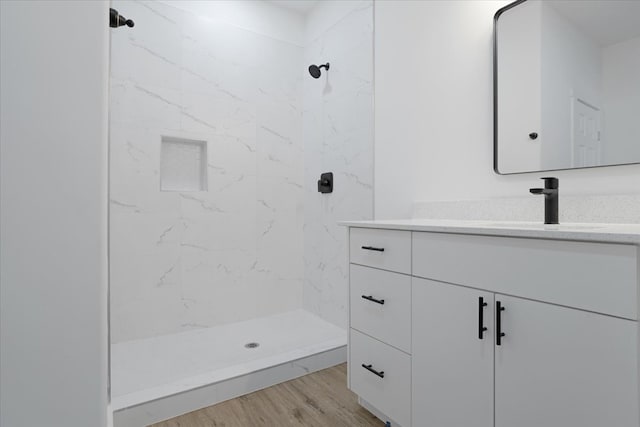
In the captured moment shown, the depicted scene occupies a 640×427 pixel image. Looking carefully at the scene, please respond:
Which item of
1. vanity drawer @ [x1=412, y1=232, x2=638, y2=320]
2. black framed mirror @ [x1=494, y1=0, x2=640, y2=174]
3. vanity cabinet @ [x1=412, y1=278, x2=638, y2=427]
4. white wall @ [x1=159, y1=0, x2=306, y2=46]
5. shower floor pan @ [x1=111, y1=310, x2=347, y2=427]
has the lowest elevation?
shower floor pan @ [x1=111, y1=310, x2=347, y2=427]

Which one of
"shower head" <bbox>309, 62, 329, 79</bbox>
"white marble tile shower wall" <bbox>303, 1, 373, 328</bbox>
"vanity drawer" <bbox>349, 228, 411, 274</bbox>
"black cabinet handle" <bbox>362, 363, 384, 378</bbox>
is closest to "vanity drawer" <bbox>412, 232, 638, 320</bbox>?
"vanity drawer" <bbox>349, 228, 411, 274</bbox>

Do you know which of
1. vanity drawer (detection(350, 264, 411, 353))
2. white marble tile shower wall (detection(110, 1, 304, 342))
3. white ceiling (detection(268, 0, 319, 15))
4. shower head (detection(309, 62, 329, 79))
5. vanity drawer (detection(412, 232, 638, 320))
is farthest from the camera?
white ceiling (detection(268, 0, 319, 15))

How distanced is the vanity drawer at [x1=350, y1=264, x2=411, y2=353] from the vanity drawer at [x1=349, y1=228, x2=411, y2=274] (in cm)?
3

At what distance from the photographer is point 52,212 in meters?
0.48

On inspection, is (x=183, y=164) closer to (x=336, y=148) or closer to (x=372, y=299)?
(x=336, y=148)

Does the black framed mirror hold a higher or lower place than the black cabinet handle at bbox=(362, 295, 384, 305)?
higher

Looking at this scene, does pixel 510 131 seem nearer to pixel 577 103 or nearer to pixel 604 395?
pixel 577 103

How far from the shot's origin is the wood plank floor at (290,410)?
1.52 meters

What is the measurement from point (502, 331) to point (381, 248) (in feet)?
1.76

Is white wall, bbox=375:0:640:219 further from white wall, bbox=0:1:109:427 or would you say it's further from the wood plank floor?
white wall, bbox=0:1:109:427

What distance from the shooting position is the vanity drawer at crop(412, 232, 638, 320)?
0.77 metres

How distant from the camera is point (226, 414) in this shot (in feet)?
5.20

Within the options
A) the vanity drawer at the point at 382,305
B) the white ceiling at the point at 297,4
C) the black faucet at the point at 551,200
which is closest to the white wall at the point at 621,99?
the black faucet at the point at 551,200

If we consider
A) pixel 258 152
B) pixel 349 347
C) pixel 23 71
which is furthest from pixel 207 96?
pixel 23 71
